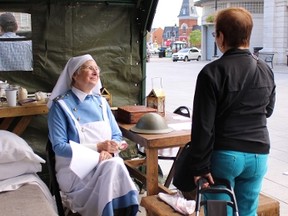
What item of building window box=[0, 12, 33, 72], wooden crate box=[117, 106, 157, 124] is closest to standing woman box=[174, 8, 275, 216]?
wooden crate box=[117, 106, 157, 124]

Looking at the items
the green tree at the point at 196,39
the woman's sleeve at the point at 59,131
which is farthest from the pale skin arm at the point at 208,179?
the green tree at the point at 196,39

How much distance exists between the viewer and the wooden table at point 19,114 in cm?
330

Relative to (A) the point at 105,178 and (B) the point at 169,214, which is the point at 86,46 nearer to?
(A) the point at 105,178

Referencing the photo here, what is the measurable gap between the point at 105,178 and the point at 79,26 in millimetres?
1792

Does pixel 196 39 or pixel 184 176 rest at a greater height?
pixel 196 39

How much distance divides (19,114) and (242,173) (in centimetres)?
196

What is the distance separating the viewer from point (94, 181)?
2.85 m

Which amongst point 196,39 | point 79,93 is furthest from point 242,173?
point 196,39

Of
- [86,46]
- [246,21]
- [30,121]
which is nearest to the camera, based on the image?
[246,21]

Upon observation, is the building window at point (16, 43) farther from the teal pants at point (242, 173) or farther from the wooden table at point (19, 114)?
the teal pants at point (242, 173)

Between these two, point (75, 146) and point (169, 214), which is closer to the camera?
point (169, 214)

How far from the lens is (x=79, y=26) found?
13.1ft

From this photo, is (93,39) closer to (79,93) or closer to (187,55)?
(79,93)

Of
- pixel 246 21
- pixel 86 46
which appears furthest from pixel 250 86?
pixel 86 46
